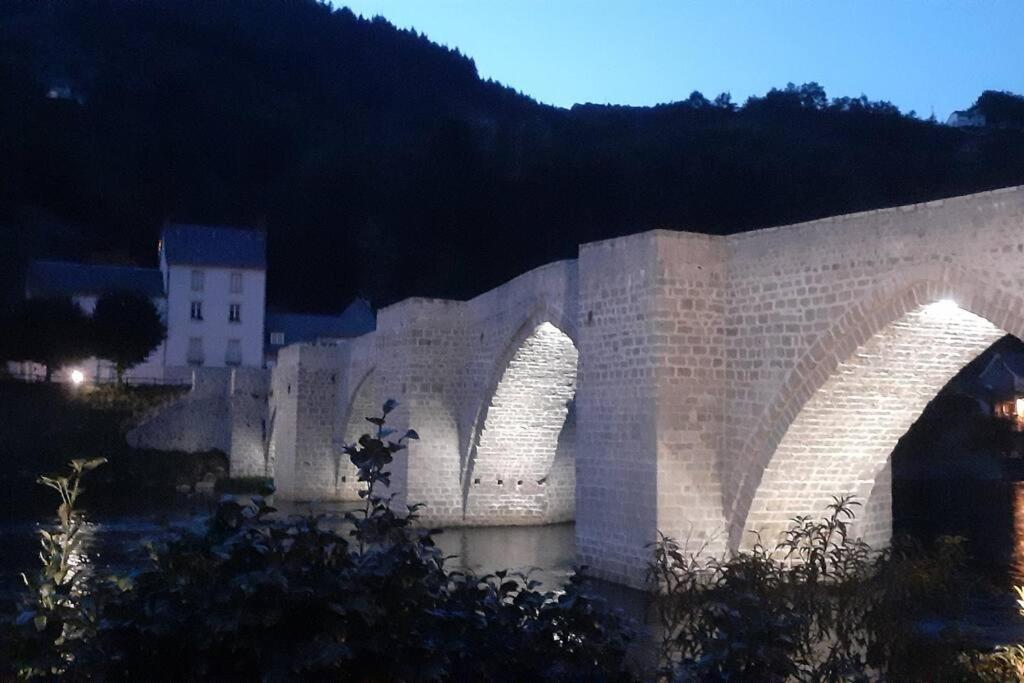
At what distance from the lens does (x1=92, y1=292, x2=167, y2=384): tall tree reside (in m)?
33.2

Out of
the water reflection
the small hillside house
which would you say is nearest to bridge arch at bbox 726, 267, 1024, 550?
the water reflection

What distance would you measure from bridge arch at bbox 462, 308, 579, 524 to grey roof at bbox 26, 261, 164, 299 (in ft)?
76.8

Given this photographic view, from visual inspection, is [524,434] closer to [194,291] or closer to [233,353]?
[233,353]

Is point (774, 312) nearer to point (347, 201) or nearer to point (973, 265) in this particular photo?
point (973, 265)

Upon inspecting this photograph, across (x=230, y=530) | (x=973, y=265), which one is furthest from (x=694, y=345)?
(x=230, y=530)

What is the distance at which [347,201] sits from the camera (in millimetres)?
56531

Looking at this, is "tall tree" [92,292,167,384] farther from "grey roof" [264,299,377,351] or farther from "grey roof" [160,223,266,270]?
"grey roof" [264,299,377,351]

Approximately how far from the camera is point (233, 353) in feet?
125

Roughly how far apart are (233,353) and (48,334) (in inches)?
282

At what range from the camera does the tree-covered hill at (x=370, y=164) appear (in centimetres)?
5131

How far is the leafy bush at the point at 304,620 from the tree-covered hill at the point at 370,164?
37.3 meters

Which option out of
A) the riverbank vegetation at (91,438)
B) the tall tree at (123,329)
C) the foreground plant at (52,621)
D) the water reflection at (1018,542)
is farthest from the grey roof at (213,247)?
the foreground plant at (52,621)

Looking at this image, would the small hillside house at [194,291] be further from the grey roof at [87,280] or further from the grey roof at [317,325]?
the grey roof at [317,325]

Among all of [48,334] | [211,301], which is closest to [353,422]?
[48,334]
